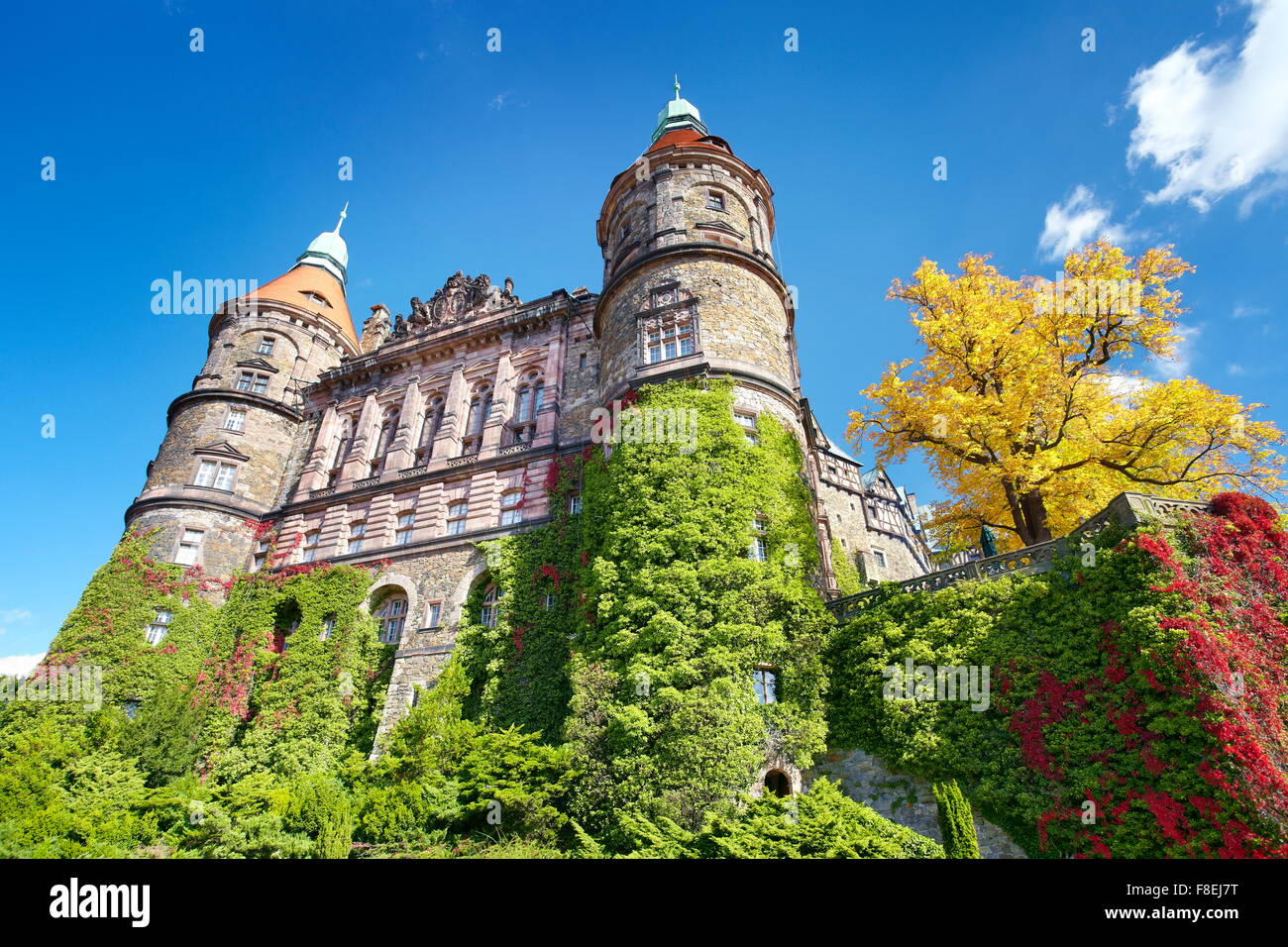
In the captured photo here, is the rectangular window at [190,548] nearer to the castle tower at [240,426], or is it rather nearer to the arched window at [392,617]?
the castle tower at [240,426]

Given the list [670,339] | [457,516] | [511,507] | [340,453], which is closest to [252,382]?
[340,453]

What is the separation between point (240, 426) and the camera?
3048 cm

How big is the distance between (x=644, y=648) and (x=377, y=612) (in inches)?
533

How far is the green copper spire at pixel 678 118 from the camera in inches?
1293

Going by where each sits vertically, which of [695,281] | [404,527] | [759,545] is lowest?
[759,545]

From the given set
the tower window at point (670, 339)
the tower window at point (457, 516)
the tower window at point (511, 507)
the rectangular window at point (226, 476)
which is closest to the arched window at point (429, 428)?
the tower window at point (457, 516)

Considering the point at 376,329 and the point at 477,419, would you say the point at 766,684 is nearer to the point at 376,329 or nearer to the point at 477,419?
the point at 477,419

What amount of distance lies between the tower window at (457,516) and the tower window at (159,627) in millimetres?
11109

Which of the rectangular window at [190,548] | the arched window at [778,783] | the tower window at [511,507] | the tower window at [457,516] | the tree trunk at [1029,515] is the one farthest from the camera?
the rectangular window at [190,548]

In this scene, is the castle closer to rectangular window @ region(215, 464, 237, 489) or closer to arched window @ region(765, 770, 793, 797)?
rectangular window @ region(215, 464, 237, 489)

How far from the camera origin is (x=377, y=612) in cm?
2442

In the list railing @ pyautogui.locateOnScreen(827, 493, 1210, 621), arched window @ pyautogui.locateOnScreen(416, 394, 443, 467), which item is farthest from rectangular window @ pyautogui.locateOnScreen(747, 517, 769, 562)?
arched window @ pyautogui.locateOnScreen(416, 394, 443, 467)

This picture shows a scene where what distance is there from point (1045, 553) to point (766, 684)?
267 inches
